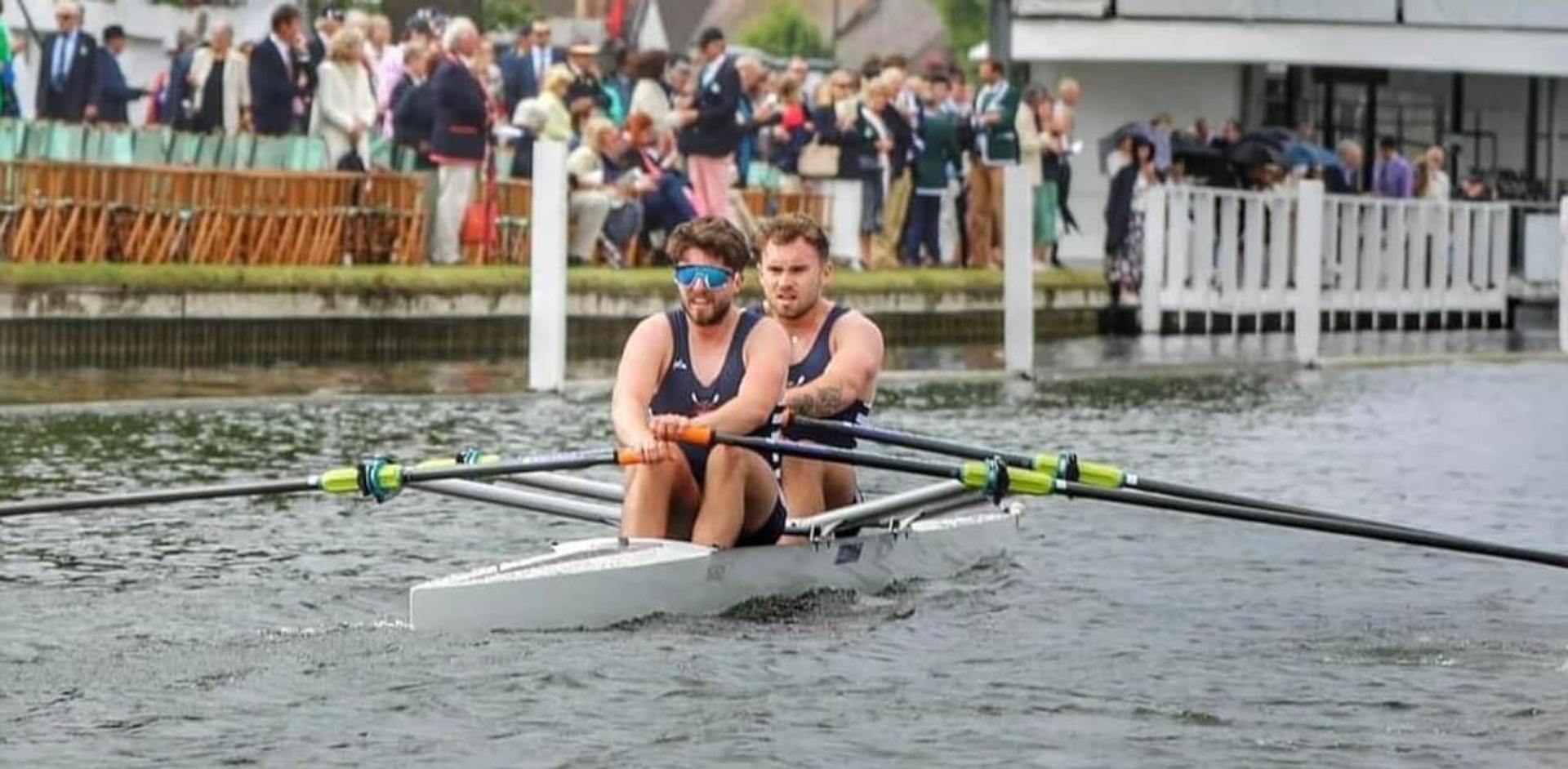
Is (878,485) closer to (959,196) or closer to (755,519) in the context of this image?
(755,519)

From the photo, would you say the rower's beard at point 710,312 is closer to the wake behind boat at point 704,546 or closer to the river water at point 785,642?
the wake behind boat at point 704,546

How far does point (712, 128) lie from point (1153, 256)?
6.02m

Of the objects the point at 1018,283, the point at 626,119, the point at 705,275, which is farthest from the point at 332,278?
the point at 705,275

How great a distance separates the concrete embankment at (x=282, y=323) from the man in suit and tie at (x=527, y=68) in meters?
2.47

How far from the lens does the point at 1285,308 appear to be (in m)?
37.7

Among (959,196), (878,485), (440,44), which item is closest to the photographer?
(878,485)

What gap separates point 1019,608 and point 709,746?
12.0 feet

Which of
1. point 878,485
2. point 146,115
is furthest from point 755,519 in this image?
point 146,115

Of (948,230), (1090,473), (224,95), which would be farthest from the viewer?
(948,230)

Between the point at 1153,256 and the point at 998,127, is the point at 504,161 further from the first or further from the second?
the point at 1153,256

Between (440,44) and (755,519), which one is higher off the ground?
(440,44)

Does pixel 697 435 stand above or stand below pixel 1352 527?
above

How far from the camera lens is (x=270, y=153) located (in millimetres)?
29297

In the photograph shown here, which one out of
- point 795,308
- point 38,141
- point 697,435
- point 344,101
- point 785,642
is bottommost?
point 785,642
